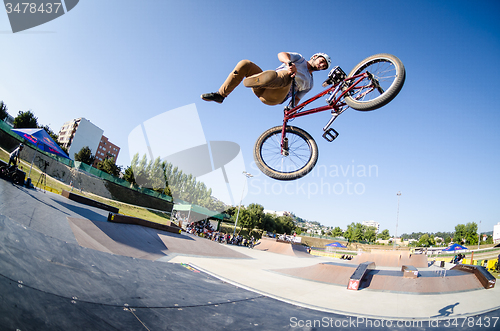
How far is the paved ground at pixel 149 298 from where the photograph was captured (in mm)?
2934

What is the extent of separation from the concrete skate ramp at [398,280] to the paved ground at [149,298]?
319 mm

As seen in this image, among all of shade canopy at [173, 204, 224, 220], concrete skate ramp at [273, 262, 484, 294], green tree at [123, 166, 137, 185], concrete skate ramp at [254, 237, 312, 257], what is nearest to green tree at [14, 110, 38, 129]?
green tree at [123, 166, 137, 185]

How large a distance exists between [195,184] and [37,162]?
144 feet

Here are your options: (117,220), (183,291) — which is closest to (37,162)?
(117,220)

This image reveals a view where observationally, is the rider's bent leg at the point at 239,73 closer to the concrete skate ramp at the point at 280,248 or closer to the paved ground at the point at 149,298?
the paved ground at the point at 149,298

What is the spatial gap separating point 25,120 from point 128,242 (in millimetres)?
63202

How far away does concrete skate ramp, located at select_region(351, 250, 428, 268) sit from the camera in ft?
73.8

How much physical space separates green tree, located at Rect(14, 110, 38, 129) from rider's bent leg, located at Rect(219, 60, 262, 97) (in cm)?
6930

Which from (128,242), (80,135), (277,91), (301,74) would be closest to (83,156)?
(80,135)

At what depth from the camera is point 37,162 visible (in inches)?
1298

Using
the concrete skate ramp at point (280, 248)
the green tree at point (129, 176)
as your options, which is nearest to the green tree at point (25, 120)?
the green tree at point (129, 176)

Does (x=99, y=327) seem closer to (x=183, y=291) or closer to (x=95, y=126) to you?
(x=183, y=291)

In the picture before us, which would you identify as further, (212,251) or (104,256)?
(212,251)

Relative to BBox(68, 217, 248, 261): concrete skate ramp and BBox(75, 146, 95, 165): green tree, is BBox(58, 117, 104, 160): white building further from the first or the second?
BBox(68, 217, 248, 261): concrete skate ramp
